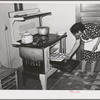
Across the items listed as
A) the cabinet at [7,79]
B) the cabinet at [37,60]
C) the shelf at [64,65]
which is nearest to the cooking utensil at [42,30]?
the cabinet at [37,60]

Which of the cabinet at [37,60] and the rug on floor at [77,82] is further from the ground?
the cabinet at [37,60]

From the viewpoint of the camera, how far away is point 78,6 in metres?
2.66

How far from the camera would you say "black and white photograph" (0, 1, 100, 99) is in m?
1.92

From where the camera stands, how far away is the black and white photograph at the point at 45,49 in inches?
75.6

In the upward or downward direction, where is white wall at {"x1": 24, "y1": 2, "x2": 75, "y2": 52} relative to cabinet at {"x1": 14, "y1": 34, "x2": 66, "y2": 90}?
upward

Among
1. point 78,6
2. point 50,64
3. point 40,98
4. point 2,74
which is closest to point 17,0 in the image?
point 40,98

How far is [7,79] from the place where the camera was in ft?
5.94

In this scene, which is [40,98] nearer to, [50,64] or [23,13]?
[50,64]

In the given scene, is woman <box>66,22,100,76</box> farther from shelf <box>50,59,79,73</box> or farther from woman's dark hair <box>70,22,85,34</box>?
shelf <box>50,59,79,73</box>

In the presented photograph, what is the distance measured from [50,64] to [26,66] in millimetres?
264

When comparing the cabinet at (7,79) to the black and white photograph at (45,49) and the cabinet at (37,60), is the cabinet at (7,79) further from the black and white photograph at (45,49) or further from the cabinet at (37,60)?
the cabinet at (37,60)

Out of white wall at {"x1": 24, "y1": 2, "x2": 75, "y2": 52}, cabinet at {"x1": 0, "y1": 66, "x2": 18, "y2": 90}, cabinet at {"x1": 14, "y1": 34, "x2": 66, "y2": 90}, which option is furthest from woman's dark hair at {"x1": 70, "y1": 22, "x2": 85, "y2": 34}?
cabinet at {"x1": 0, "y1": 66, "x2": 18, "y2": 90}

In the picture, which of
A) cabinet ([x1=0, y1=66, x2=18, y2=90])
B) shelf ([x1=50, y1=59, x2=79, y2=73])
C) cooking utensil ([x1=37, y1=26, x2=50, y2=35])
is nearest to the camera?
cabinet ([x1=0, y1=66, x2=18, y2=90])

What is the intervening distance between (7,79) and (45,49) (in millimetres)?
476
